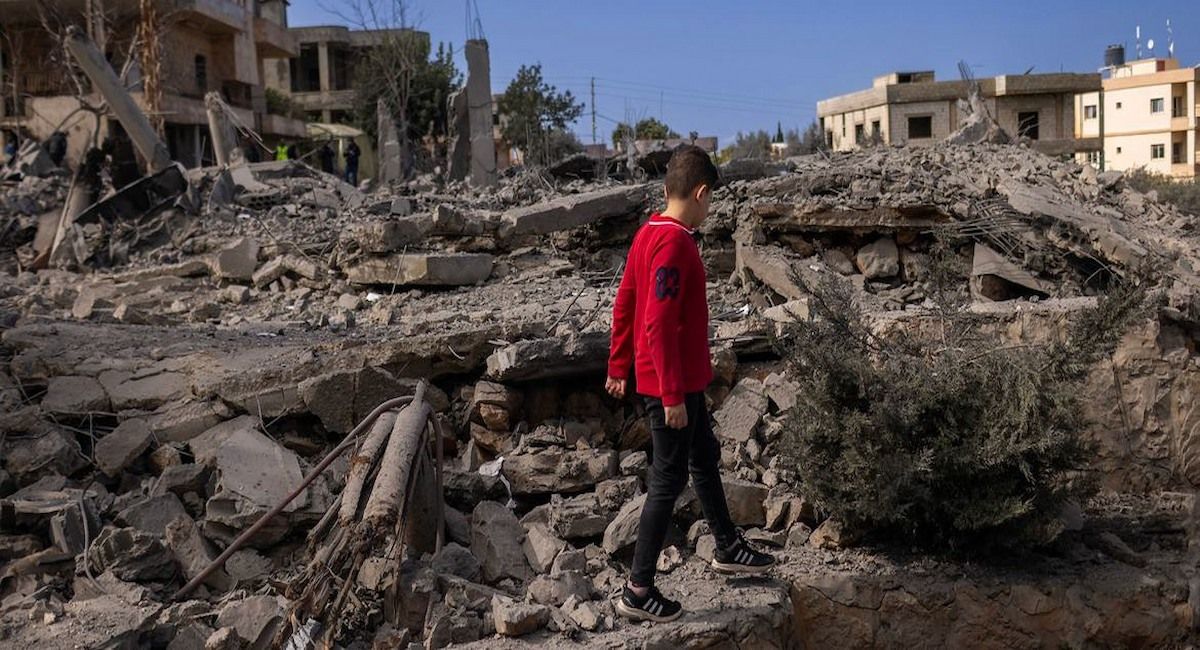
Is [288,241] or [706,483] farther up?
[288,241]

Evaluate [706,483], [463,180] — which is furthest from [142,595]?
[463,180]

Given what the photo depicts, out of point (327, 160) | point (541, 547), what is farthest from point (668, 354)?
point (327, 160)

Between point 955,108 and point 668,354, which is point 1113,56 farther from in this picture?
point 668,354

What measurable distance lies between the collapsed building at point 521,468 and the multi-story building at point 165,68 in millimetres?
18517

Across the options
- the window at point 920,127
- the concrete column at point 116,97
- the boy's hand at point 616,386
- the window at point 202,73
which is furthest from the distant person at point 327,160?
the boy's hand at point 616,386

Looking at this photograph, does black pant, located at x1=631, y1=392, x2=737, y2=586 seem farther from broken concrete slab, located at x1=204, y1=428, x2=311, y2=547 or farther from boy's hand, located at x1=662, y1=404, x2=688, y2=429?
broken concrete slab, located at x1=204, y1=428, x2=311, y2=547

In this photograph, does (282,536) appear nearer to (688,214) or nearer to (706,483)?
(706,483)

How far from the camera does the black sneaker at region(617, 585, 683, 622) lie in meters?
3.91

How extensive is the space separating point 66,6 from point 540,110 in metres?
12.8

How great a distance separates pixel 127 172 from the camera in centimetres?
1367

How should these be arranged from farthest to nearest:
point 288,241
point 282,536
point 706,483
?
1. point 288,241
2. point 282,536
3. point 706,483

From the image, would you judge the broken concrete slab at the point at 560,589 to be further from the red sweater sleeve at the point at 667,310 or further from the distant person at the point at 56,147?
the distant person at the point at 56,147

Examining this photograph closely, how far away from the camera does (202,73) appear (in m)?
30.5

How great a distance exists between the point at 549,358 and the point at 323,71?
4087 cm
